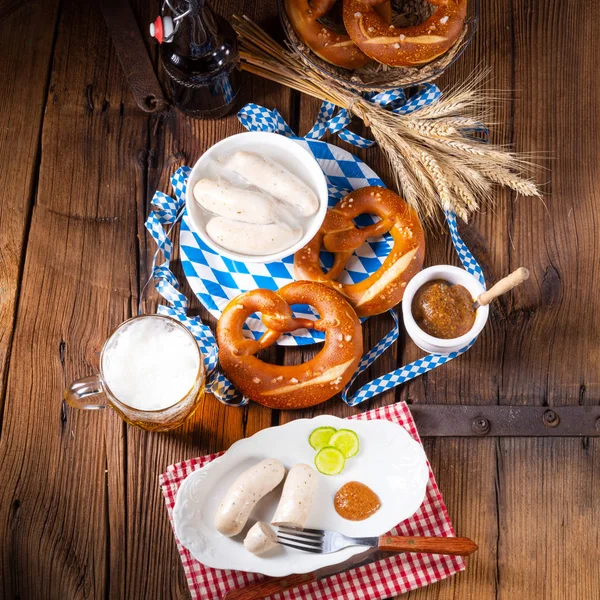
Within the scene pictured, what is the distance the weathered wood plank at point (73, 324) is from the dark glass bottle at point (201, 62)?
169 millimetres

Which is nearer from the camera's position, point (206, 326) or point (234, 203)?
point (234, 203)

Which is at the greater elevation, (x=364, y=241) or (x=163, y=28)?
(x=163, y=28)

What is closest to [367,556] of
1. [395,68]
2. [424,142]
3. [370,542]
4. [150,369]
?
[370,542]

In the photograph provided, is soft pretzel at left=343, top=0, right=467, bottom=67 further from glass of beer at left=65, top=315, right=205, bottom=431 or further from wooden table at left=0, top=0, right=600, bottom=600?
glass of beer at left=65, top=315, right=205, bottom=431

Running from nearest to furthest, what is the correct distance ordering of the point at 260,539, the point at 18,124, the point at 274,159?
the point at 260,539 → the point at 274,159 → the point at 18,124

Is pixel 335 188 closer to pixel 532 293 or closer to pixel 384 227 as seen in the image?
pixel 384 227

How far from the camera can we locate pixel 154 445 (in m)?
1.80

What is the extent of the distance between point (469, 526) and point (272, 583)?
20.2 inches

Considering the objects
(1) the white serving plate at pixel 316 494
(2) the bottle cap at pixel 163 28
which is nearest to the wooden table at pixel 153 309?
(1) the white serving plate at pixel 316 494

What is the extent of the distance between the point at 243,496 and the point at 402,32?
114 centimetres

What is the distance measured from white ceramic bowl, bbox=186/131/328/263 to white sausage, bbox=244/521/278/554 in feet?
2.01

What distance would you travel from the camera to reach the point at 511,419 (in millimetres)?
1827

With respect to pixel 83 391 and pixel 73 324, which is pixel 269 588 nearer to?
pixel 83 391

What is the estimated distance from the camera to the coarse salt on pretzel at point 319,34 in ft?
5.74
